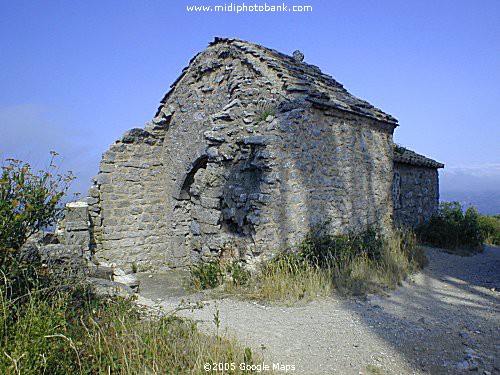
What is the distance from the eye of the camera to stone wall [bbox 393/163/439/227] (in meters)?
11.5

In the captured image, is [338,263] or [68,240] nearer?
[338,263]

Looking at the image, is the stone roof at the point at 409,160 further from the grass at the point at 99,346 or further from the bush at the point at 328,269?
the grass at the point at 99,346

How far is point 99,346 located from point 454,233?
11.1m

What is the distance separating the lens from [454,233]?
11133 mm

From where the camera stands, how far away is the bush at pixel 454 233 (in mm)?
10781

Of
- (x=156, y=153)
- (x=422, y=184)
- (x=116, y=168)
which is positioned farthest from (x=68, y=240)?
(x=422, y=184)

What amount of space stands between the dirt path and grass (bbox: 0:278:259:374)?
17.0 inches

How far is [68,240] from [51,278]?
420 cm

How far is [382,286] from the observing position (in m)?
6.11

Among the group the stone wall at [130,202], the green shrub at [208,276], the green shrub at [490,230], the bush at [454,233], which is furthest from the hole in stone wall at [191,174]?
the green shrub at [490,230]

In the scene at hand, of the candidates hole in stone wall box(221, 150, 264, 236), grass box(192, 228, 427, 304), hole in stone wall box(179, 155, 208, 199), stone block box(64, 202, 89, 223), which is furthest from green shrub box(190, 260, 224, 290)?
stone block box(64, 202, 89, 223)

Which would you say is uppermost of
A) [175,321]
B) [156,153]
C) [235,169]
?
[156,153]

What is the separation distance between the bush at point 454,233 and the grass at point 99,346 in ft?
29.8

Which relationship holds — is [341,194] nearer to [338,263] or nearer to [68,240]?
[338,263]
